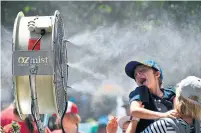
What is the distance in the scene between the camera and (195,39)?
288 inches

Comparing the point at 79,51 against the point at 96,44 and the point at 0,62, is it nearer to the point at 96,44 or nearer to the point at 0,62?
the point at 96,44

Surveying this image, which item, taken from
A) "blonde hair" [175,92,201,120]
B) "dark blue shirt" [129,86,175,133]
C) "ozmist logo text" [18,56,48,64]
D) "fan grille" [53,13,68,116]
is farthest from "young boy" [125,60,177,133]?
"ozmist logo text" [18,56,48,64]

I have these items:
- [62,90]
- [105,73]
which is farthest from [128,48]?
[62,90]

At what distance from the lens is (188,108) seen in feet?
6.49

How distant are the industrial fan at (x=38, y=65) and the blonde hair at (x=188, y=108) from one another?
518mm

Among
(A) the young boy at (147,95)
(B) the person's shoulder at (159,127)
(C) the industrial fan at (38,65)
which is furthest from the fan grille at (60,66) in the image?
(B) the person's shoulder at (159,127)

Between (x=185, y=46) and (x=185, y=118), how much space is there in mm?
5530

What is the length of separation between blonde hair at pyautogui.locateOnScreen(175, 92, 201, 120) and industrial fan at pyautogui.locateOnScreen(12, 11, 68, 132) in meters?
0.52

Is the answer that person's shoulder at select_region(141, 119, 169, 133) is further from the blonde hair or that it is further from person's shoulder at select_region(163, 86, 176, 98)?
person's shoulder at select_region(163, 86, 176, 98)

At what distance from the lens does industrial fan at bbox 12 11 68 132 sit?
2.06 metres

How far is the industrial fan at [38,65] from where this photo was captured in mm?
2059

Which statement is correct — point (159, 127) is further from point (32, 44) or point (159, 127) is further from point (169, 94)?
point (32, 44)

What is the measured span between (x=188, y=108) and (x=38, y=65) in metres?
0.62

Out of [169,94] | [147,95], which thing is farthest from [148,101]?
[169,94]
